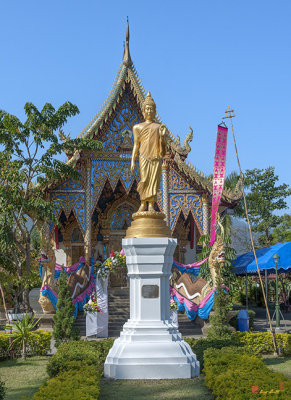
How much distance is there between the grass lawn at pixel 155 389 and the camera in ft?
20.8

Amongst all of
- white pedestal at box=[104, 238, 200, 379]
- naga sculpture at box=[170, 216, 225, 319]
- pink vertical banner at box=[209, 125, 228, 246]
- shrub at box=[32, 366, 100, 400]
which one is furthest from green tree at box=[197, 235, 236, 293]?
shrub at box=[32, 366, 100, 400]

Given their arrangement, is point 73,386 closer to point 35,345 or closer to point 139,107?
point 35,345

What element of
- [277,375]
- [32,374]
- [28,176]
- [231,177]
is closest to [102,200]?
[28,176]

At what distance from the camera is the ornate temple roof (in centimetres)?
1722

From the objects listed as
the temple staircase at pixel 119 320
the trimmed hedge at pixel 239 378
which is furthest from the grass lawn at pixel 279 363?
the temple staircase at pixel 119 320

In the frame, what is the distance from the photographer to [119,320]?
48.4 ft

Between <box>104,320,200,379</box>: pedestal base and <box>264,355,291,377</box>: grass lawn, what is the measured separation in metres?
2.08

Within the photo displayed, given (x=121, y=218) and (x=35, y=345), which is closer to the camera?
(x=35, y=345)

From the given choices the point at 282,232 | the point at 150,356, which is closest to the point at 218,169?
the point at 150,356

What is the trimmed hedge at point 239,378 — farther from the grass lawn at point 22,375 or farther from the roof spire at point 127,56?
the roof spire at point 127,56

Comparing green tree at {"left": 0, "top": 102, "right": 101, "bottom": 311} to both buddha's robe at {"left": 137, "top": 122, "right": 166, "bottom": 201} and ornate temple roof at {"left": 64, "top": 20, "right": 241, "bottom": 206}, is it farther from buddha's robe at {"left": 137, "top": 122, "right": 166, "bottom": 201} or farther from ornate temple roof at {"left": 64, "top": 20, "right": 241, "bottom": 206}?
buddha's robe at {"left": 137, "top": 122, "right": 166, "bottom": 201}

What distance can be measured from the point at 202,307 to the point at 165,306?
624 cm

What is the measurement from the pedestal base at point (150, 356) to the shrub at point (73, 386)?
60 cm

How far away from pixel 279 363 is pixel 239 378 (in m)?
4.07
